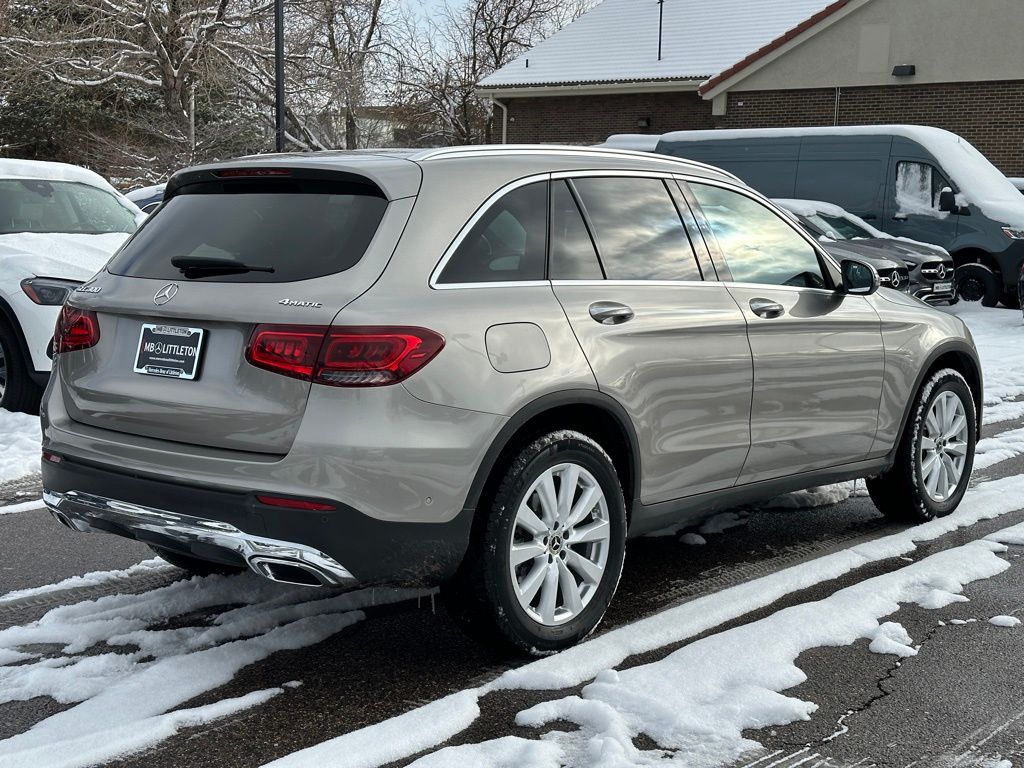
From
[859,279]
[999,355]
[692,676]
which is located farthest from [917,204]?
[692,676]

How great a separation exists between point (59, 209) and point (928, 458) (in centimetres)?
682

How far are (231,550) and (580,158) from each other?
1.93 meters

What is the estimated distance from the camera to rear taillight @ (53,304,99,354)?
4.27 metres

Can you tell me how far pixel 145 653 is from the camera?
4234 millimetres

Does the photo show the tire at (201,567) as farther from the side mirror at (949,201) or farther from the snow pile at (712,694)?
the side mirror at (949,201)

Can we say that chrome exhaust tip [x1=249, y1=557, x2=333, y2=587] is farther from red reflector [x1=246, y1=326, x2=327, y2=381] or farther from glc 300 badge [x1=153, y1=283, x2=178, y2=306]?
glc 300 badge [x1=153, y1=283, x2=178, y2=306]

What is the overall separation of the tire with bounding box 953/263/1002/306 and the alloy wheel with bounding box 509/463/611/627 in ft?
48.7

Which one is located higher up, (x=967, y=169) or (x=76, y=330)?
(x=967, y=169)

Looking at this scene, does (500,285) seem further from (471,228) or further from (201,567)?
(201,567)

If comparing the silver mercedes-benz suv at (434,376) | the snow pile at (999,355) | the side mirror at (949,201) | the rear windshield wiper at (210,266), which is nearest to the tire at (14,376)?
the silver mercedes-benz suv at (434,376)

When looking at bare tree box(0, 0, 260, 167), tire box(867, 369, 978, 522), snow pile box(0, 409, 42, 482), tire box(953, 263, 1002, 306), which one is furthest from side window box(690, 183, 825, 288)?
bare tree box(0, 0, 260, 167)

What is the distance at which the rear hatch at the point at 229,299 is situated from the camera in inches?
149

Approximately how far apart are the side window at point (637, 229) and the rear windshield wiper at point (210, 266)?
1262 mm

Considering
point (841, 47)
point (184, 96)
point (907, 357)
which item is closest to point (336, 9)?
point (184, 96)
